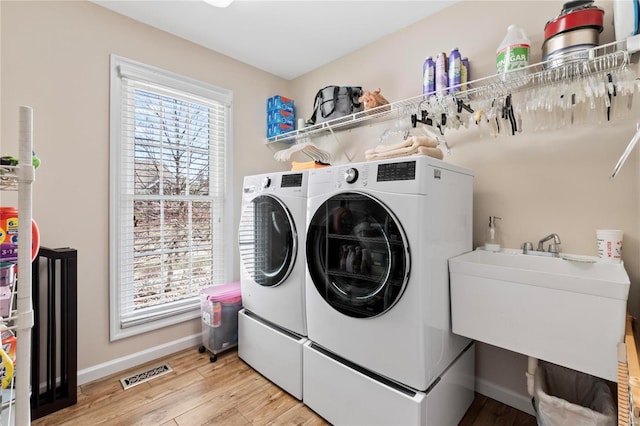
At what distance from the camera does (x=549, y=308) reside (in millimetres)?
1185

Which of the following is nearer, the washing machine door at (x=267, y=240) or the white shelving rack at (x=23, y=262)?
the white shelving rack at (x=23, y=262)

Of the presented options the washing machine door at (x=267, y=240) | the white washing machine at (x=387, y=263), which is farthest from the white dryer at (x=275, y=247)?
the white washing machine at (x=387, y=263)

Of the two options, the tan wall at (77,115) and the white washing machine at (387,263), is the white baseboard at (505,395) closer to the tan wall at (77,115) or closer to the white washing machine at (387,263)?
the white washing machine at (387,263)

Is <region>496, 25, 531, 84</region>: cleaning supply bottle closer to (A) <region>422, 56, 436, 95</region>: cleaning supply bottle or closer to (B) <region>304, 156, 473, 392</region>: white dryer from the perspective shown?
(A) <region>422, 56, 436, 95</region>: cleaning supply bottle

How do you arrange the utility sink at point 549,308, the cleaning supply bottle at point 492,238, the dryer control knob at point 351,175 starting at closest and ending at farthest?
the utility sink at point 549,308
the dryer control knob at point 351,175
the cleaning supply bottle at point 492,238

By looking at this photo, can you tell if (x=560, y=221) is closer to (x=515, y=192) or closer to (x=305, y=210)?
(x=515, y=192)

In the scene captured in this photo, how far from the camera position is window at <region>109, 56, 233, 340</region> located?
2.04 meters

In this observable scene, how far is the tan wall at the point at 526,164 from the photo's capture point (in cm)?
142

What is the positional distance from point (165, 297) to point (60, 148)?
1.25m

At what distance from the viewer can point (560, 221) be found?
1563mm

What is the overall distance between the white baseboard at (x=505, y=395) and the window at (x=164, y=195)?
6.83ft

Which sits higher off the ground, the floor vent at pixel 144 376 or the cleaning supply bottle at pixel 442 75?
the cleaning supply bottle at pixel 442 75

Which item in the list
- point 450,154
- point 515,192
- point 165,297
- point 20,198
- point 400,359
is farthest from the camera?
point 165,297

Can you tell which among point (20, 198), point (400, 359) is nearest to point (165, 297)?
point (20, 198)
